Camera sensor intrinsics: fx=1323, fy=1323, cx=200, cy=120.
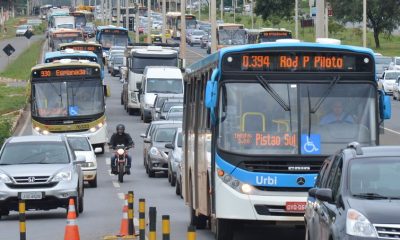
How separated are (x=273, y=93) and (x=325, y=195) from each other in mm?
5314

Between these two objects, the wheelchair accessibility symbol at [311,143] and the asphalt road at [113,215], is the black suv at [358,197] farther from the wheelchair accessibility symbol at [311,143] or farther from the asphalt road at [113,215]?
the asphalt road at [113,215]

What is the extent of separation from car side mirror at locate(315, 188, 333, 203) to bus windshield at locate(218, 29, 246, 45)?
80.1 meters

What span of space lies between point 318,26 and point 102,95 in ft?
37.8

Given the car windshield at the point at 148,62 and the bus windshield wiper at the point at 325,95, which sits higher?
the bus windshield wiper at the point at 325,95

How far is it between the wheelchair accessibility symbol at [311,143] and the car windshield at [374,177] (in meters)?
4.44

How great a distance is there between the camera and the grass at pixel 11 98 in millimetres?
65000

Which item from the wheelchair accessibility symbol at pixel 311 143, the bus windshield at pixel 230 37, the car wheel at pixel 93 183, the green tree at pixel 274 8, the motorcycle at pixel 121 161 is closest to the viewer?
the wheelchair accessibility symbol at pixel 311 143

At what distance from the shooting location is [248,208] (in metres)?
18.0

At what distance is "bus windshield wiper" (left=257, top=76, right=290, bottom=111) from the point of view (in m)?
18.4

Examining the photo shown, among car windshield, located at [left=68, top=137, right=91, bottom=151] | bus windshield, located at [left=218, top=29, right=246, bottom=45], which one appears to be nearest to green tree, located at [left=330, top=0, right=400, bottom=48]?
bus windshield, located at [left=218, top=29, right=246, bottom=45]

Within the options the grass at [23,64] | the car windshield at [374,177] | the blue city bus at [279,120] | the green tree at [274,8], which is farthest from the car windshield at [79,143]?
the green tree at [274,8]

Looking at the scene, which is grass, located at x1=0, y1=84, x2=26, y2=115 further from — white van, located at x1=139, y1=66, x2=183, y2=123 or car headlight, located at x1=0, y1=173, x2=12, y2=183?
car headlight, located at x1=0, y1=173, x2=12, y2=183

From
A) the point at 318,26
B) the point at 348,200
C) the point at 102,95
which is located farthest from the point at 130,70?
the point at 348,200

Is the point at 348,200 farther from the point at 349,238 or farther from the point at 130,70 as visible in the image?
the point at 130,70
